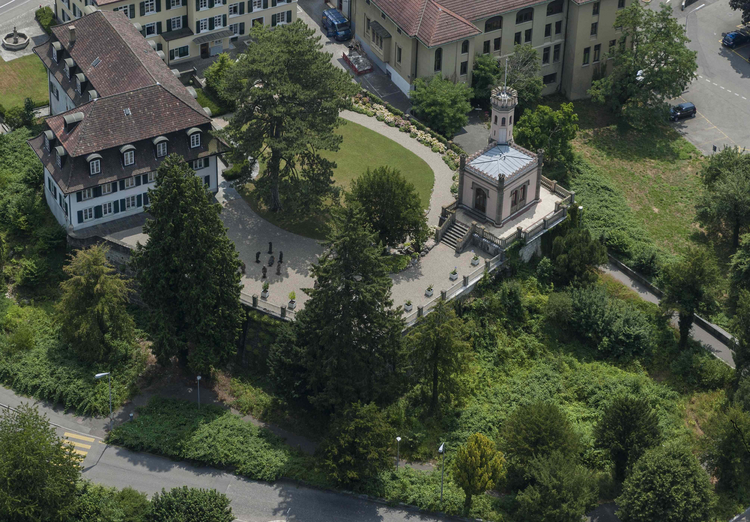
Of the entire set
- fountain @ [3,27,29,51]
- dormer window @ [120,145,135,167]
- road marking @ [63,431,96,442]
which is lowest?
road marking @ [63,431,96,442]

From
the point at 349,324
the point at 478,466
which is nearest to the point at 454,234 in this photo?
the point at 349,324

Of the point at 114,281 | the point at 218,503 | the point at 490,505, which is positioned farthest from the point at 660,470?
the point at 114,281

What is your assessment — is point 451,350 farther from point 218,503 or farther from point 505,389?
point 218,503

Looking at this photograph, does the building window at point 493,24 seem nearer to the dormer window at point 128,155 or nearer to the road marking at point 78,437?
the dormer window at point 128,155

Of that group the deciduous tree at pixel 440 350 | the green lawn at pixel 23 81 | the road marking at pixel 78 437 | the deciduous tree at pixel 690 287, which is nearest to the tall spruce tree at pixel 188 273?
the road marking at pixel 78 437

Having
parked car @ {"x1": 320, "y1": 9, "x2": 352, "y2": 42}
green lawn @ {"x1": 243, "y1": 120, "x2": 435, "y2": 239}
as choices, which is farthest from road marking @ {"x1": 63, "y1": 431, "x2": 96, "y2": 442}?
parked car @ {"x1": 320, "y1": 9, "x2": 352, "y2": 42}

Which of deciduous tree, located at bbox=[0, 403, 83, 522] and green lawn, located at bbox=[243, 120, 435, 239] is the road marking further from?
green lawn, located at bbox=[243, 120, 435, 239]

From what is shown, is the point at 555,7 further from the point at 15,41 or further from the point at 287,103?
the point at 15,41

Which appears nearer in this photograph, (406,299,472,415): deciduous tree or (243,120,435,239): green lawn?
(406,299,472,415): deciduous tree
